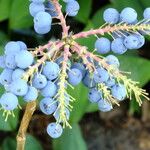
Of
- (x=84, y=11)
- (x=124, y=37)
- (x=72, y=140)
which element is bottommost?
(x=72, y=140)

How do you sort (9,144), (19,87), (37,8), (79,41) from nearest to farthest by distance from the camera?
(19,87) → (37,8) → (79,41) → (9,144)

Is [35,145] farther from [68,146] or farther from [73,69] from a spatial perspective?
[73,69]

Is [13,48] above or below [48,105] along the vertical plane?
above

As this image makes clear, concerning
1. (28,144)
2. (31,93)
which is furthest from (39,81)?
(28,144)

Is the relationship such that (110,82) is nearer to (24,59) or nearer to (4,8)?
(24,59)

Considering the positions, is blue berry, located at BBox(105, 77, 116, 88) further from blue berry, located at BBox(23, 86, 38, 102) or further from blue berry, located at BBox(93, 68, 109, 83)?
blue berry, located at BBox(23, 86, 38, 102)

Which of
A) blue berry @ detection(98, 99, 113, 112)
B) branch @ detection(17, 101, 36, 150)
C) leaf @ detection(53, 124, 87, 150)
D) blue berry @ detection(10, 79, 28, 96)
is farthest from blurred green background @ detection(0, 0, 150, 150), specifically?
blue berry @ detection(10, 79, 28, 96)
